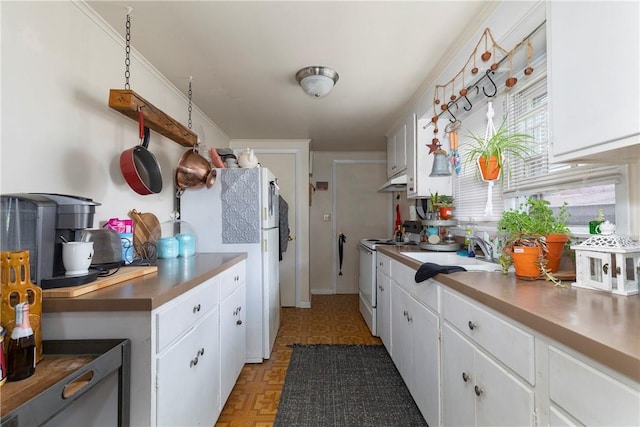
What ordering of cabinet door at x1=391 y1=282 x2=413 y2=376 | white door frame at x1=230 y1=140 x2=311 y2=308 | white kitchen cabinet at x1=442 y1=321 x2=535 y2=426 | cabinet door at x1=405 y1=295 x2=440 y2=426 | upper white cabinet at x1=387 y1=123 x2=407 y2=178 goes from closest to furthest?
1. white kitchen cabinet at x1=442 y1=321 x2=535 y2=426
2. cabinet door at x1=405 y1=295 x2=440 y2=426
3. cabinet door at x1=391 y1=282 x2=413 y2=376
4. upper white cabinet at x1=387 y1=123 x2=407 y2=178
5. white door frame at x1=230 y1=140 x2=311 y2=308

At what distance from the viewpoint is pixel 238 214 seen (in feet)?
7.88

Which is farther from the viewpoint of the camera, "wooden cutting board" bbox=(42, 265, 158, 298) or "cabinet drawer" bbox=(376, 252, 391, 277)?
"cabinet drawer" bbox=(376, 252, 391, 277)

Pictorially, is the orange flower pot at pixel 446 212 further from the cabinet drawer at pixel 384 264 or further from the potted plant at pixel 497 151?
the potted plant at pixel 497 151

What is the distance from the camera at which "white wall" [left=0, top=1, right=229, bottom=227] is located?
3.82ft

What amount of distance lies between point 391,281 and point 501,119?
4.42ft

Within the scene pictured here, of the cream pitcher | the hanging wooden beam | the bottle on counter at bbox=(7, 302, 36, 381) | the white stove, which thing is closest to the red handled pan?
the hanging wooden beam

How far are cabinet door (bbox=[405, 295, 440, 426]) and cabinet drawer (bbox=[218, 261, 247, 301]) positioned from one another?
1.18m

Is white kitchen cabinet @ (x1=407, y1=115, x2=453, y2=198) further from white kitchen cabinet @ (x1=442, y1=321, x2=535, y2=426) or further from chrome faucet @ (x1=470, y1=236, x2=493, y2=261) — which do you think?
white kitchen cabinet @ (x1=442, y1=321, x2=535, y2=426)

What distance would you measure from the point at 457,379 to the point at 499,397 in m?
0.31

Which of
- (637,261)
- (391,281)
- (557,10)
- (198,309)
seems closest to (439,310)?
(637,261)

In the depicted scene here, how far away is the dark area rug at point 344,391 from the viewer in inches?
68.1

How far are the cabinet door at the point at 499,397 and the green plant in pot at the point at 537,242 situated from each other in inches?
16.6

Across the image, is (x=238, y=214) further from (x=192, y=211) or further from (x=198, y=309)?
(x=198, y=309)

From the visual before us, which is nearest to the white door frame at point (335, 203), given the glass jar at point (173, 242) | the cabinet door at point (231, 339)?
the cabinet door at point (231, 339)
